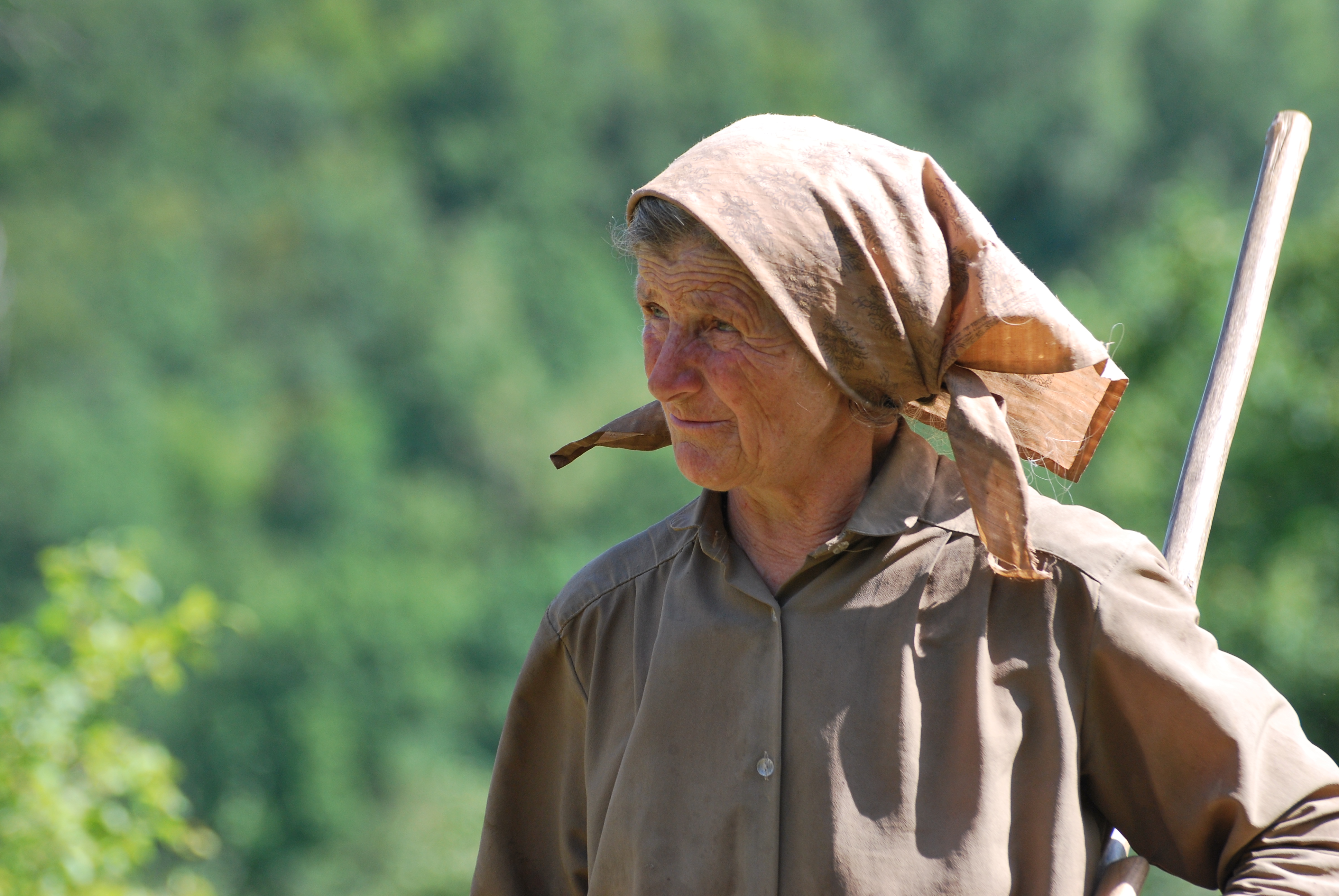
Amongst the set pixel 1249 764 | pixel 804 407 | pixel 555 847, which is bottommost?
pixel 555 847

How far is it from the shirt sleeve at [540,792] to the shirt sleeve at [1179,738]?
0.68 metres

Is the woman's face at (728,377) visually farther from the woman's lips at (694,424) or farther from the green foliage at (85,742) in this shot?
the green foliage at (85,742)

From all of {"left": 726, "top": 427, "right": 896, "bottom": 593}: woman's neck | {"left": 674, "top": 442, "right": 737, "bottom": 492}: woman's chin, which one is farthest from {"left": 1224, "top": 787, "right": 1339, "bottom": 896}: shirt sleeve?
{"left": 674, "top": 442, "right": 737, "bottom": 492}: woman's chin

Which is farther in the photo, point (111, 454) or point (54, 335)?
point (54, 335)

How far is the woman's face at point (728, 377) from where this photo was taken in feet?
5.76

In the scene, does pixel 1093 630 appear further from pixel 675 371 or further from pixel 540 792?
pixel 540 792

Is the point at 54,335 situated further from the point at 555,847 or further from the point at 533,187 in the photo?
the point at 555,847

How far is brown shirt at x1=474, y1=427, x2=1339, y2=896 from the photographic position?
1.65 meters

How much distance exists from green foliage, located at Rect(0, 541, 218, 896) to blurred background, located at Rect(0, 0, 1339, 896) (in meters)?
19.1

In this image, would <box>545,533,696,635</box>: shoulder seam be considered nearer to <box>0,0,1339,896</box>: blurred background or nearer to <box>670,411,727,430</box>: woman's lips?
<box>670,411,727,430</box>: woman's lips

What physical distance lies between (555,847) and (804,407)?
28.4 inches

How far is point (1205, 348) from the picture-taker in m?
16.1

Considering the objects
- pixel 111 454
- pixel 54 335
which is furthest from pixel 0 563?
pixel 54 335

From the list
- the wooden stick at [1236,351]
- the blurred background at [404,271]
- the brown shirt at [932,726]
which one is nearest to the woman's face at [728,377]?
the brown shirt at [932,726]
